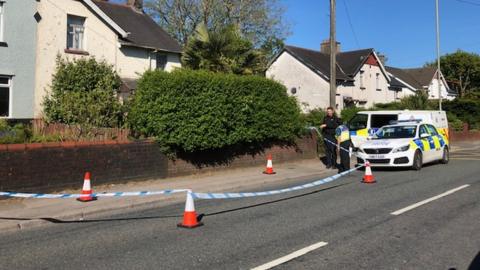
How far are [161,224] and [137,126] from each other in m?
5.59

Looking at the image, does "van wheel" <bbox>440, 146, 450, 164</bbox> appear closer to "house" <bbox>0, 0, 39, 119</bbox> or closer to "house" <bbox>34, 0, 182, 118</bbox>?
"house" <bbox>34, 0, 182, 118</bbox>

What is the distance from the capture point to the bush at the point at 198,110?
12406 millimetres

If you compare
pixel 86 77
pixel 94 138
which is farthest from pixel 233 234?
pixel 86 77

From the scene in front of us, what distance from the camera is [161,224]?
7.65 m

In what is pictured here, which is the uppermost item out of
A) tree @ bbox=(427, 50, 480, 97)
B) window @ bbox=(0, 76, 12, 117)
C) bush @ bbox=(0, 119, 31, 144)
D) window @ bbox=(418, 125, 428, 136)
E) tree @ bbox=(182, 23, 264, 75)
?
tree @ bbox=(427, 50, 480, 97)

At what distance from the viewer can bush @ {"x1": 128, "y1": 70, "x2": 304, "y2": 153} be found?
12.4m

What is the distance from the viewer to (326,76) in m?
35.5

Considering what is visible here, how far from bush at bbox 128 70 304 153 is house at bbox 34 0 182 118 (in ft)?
19.2

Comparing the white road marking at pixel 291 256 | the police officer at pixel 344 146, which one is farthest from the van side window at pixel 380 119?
the white road marking at pixel 291 256

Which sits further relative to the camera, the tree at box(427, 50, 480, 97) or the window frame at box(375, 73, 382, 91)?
the tree at box(427, 50, 480, 97)

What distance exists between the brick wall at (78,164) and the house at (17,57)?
10.2m

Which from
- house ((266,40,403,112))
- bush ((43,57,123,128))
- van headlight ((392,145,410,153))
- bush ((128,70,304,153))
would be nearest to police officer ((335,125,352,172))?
van headlight ((392,145,410,153))

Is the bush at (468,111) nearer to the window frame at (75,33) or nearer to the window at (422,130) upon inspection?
the window at (422,130)

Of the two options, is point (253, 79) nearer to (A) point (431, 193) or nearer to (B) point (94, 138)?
(B) point (94, 138)
